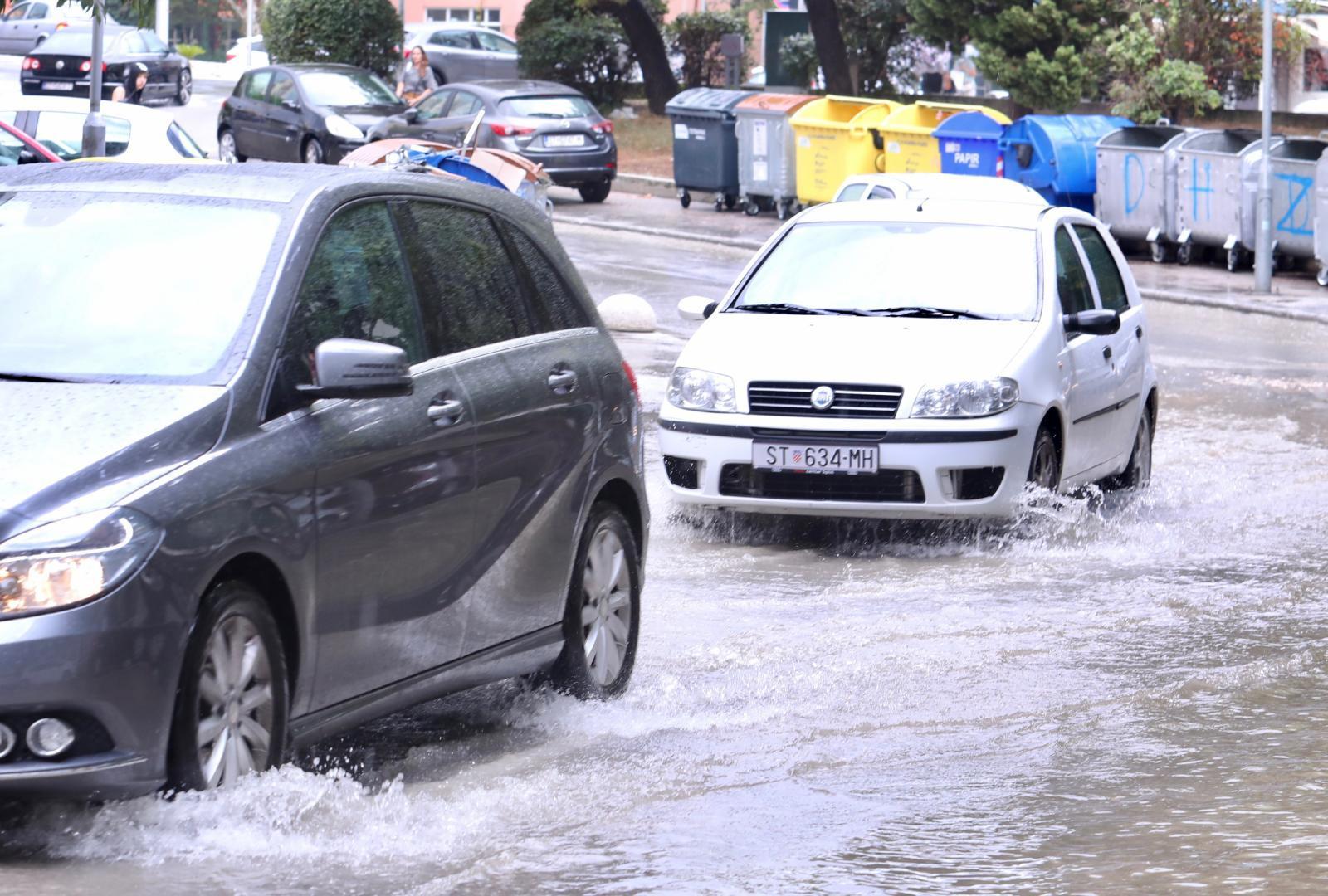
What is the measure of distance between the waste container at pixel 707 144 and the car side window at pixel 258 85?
6407 mm

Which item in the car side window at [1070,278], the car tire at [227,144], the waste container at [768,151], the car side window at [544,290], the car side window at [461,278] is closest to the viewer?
the car side window at [461,278]

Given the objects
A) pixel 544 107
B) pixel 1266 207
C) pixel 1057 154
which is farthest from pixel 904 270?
pixel 544 107

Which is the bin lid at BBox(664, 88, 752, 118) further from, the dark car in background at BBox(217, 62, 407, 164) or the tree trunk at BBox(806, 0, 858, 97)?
the tree trunk at BBox(806, 0, 858, 97)

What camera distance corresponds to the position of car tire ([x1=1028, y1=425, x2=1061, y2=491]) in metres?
10.1

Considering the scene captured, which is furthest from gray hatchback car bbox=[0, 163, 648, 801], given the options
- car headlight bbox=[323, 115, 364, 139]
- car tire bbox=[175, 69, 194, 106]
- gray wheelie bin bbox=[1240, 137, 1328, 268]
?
car tire bbox=[175, 69, 194, 106]

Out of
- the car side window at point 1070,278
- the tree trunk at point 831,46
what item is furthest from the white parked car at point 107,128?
the tree trunk at point 831,46

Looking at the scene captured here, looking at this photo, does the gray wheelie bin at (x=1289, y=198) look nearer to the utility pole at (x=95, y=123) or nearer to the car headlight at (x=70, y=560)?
the utility pole at (x=95, y=123)

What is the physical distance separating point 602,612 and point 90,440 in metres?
2.32

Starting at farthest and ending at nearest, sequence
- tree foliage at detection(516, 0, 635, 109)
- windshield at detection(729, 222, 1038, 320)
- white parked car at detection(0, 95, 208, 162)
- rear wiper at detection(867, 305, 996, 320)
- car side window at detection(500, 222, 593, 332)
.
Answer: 1. tree foliage at detection(516, 0, 635, 109)
2. white parked car at detection(0, 95, 208, 162)
3. windshield at detection(729, 222, 1038, 320)
4. rear wiper at detection(867, 305, 996, 320)
5. car side window at detection(500, 222, 593, 332)

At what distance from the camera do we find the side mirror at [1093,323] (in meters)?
10.6

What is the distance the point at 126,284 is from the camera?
5.59m

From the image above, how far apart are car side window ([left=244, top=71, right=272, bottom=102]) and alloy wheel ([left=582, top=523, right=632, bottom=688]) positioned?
28.8 meters

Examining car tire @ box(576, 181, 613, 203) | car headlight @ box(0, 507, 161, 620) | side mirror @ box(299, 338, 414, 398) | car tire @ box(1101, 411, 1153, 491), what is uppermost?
side mirror @ box(299, 338, 414, 398)

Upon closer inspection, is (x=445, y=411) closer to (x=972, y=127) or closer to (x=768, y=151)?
(x=972, y=127)
